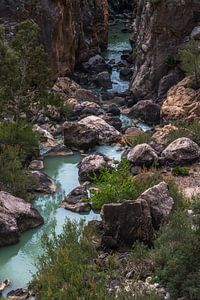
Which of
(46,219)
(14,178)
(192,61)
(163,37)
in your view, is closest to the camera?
(46,219)

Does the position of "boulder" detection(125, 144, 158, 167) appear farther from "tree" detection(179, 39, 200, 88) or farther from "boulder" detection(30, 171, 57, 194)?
"tree" detection(179, 39, 200, 88)

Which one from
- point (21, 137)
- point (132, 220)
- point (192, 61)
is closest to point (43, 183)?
point (21, 137)

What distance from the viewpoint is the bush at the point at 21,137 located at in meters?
22.9

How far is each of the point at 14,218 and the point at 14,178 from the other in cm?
239

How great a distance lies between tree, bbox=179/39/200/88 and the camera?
2928 cm

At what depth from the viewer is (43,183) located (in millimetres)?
21062

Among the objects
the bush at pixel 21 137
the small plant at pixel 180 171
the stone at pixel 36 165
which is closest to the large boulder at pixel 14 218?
the bush at pixel 21 137

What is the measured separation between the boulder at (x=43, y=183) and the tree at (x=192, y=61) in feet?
36.3

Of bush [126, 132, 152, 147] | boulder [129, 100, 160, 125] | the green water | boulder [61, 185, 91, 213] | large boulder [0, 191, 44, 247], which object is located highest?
large boulder [0, 191, 44, 247]

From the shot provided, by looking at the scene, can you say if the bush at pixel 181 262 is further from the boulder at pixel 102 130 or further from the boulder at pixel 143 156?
the boulder at pixel 102 130

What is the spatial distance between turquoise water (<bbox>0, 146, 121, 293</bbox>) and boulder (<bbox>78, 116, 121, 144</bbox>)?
5.49ft

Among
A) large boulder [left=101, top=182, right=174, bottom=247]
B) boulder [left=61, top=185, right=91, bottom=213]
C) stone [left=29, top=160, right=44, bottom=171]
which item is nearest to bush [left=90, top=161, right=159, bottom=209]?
boulder [left=61, top=185, right=91, bottom=213]

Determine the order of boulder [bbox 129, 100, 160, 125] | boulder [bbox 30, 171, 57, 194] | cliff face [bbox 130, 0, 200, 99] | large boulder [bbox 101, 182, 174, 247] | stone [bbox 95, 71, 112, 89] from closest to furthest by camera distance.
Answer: large boulder [bbox 101, 182, 174, 247], boulder [bbox 30, 171, 57, 194], boulder [bbox 129, 100, 160, 125], cliff face [bbox 130, 0, 200, 99], stone [bbox 95, 71, 112, 89]

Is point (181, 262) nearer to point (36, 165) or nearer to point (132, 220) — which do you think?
point (132, 220)
